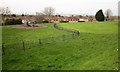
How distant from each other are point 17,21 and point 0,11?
34160 mm

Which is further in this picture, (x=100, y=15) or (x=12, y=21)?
(x=100, y=15)

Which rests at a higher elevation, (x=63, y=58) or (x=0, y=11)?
(x=0, y=11)

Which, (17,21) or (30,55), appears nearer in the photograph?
(30,55)

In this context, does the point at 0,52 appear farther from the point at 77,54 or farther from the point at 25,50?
the point at 77,54

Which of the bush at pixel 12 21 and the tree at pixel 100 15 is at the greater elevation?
the tree at pixel 100 15

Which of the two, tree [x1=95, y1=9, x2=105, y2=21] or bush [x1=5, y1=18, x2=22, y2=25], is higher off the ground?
tree [x1=95, y1=9, x2=105, y2=21]

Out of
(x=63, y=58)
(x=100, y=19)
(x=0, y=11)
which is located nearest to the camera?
(x=63, y=58)

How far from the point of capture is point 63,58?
1966 centimetres

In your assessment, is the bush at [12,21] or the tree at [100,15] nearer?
the bush at [12,21]

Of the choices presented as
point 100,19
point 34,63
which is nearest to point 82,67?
point 34,63

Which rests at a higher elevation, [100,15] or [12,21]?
[100,15]

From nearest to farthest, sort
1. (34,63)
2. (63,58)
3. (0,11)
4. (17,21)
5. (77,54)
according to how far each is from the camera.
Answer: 1. (34,63)
2. (63,58)
3. (77,54)
4. (17,21)
5. (0,11)

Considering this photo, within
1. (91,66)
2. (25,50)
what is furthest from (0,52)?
(91,66)

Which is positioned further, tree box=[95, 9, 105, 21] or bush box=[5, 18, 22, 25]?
tree box=[95, 9, 105, 21]
